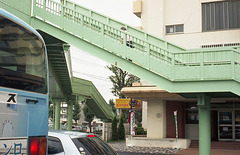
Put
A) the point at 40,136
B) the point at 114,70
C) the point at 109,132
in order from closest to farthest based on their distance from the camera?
the point at 40,136, the point at 109,132, the point at 114,70

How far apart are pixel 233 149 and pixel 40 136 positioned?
63.3 ft

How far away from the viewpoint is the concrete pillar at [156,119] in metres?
23.5

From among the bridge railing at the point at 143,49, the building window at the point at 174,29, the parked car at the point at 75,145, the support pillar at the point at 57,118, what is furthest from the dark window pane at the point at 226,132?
the parked car at the point at 75,145

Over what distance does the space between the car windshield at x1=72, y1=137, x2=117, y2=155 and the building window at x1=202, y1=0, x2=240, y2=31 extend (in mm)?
17625

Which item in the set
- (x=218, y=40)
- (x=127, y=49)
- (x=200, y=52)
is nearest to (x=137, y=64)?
(x=127, y=49)

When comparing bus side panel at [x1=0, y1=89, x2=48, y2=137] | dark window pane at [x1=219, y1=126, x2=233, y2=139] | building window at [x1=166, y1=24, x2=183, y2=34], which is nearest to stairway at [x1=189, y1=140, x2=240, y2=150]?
dark window pane at [x1=219, y1=126, x2=233, y2=139]

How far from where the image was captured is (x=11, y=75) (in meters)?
4.51

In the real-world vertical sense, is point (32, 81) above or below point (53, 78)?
below

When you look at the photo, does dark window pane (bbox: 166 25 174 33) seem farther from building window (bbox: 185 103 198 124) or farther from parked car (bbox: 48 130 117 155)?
parked car (bbox: 48 130 117 155)

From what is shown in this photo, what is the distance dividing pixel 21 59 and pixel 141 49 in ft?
26.2

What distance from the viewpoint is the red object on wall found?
24.2 meters

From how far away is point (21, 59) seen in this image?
495 cm

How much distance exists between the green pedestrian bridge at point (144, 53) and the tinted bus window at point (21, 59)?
7.22m

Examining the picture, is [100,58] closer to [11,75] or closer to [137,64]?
[137,64]
